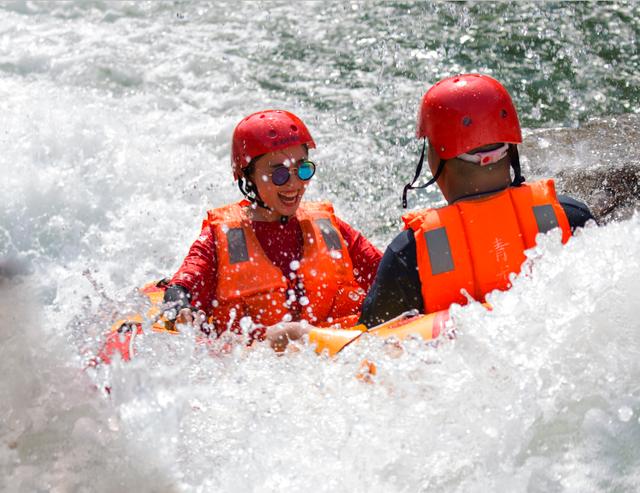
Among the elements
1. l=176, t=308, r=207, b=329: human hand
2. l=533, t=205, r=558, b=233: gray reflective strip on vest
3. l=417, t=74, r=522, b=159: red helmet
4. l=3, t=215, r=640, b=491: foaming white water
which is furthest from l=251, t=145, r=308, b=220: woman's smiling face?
l=533, t=205, r=558, b=233: gray reflective strip on vest

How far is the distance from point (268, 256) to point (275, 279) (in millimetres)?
192

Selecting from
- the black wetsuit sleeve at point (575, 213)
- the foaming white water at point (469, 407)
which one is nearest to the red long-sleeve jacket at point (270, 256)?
the foaming white water at point (469, 407)

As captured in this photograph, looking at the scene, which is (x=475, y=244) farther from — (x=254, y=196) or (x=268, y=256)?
(x=254, y=196)

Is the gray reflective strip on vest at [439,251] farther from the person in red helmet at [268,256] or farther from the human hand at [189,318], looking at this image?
the human hand at [189,318]

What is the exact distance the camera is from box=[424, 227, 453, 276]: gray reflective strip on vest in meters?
3.52

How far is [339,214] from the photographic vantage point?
Result: 688 cm

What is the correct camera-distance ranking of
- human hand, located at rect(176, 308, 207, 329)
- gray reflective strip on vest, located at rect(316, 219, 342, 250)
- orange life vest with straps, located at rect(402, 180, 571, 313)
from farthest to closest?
gray reflective strip on vest, located at rect(316, 219, 342, 250), human hand, located at rect(176, 308, 207, 329), orange life vest with straps, located at rect(402, 180, 571, 313)

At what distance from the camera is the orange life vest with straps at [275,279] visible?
4.34 meters

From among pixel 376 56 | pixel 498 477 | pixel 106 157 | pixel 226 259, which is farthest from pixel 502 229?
pixel 376 56

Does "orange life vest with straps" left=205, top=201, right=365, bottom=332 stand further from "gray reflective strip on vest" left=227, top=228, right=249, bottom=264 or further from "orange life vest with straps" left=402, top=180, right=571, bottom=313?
"orange life vest with straps" left=402, top=180, right=571, bottom=313

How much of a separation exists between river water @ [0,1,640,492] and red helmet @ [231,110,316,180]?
1.00m

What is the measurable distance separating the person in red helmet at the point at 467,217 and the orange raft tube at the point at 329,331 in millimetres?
164

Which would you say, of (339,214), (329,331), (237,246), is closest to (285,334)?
(329,331)

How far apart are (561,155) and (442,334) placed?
3791 mm
